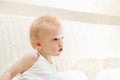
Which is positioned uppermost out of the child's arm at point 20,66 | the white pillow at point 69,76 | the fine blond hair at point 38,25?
the fine blond hair at point 38,25

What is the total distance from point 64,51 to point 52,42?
0.84m

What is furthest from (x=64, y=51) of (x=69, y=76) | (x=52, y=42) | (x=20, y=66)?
(x=20, y=66)

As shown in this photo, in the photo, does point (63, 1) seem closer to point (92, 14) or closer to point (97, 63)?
point (92, 14)

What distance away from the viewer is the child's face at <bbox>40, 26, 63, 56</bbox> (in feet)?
3.97

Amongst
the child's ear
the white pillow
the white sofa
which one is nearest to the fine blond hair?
the child's ear

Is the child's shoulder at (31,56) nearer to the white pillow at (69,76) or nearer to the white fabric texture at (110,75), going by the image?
the white pillow at (69,76)

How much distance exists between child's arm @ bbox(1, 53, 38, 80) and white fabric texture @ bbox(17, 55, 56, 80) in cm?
2

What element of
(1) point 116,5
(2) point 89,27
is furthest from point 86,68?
(1) point 116,5

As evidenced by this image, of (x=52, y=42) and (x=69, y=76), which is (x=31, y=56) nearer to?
(x=52, y=42)

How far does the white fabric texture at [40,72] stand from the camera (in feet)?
3.75

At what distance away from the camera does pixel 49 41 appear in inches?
48.0

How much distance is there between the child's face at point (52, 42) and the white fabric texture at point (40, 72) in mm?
48

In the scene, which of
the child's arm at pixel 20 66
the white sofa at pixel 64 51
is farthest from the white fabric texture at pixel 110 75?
the child's arm at pixel 20 66

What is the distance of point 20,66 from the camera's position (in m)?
1.14
